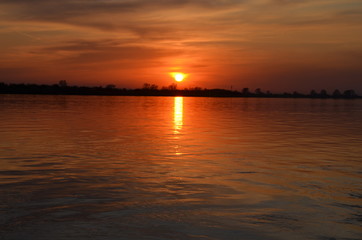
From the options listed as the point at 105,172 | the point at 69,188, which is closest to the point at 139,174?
the point at 105,172

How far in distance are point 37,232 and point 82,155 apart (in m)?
8.91

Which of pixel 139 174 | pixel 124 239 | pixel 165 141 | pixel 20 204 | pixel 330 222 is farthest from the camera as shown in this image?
pixel 165 141

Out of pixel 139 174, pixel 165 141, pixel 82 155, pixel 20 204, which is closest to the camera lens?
pixel 20 204

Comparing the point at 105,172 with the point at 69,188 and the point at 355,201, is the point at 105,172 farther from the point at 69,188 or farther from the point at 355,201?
the point at 355,201

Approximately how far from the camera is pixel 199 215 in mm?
8227

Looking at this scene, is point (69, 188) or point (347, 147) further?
point (347, 147)

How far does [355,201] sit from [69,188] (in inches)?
282

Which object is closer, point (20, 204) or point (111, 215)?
point (111, 215)

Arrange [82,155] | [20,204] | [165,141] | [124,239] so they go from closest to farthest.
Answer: [124,239] → [20,204] → [82,155] → [165,141]

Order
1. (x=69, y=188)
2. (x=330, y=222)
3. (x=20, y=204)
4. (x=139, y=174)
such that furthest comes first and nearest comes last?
(x=139, y=174), (x=69, y=188), (x=20, y=204), (x=330, y=222)

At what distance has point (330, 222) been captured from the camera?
793 centimetres

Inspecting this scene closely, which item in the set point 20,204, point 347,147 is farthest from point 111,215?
point 347,147

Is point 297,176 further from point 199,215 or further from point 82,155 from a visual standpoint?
point 82,155

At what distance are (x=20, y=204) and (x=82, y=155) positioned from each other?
7127 mm
